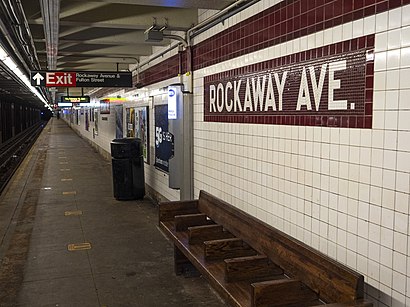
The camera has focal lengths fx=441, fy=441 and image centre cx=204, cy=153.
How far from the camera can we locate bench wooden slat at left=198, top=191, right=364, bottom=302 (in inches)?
107

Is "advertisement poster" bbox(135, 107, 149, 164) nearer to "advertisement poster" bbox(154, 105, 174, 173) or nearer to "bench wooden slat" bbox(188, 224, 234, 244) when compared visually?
"advertisement poster" bbox(154, 105, 174, 173)

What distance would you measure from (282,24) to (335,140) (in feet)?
4.04

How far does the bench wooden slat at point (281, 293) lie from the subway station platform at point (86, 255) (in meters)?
1.35

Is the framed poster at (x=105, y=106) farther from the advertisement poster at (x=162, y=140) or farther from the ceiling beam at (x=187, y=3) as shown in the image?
the ceiling beam at (x=187, y=3)

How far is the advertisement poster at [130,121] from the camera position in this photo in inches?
437

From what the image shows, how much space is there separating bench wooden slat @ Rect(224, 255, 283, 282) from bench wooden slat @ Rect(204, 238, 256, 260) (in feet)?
1.26

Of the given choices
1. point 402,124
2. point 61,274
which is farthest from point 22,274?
point 402,124

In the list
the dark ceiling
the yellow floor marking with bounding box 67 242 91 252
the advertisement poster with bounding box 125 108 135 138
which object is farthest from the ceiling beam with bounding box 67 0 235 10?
the advertisement poster with bounding box 125 108 135 138

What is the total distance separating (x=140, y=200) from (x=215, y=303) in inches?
196

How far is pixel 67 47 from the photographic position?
835 centimetres

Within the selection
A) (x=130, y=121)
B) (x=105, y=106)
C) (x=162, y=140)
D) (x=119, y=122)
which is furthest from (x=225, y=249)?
(x=105, y=106)

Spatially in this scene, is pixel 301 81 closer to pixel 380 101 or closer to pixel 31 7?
pixel 380 101

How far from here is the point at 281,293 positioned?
2990 mm

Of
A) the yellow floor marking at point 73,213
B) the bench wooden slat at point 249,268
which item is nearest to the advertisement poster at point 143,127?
the yellow floor marking at point 73,213
